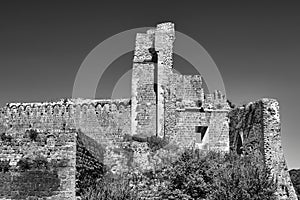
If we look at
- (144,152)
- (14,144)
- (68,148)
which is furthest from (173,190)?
(14,144)

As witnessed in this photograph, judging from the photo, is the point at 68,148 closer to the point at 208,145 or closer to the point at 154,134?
the point at 154,134

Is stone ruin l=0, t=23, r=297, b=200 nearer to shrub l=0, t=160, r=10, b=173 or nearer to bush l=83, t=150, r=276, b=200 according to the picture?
bush l=83, t=150, r=276, b=200

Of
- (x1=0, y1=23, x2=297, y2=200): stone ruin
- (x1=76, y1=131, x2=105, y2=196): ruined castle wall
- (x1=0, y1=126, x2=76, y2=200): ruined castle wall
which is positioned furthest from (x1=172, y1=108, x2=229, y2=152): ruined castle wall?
(x1=0, y1=126, x2=76, y2=200): ruined castle wall

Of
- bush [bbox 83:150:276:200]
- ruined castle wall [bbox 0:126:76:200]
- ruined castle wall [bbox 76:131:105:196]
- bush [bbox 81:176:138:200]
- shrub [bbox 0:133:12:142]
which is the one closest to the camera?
ruined castle wall [bbox 0:126:76:200]

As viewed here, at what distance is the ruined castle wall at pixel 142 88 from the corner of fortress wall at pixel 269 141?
5630mm

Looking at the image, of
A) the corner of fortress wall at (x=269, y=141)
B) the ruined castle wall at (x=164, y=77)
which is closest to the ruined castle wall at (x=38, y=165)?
the corner of fortress wall at (x=269, y=141)

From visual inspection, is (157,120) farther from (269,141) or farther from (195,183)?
(195,183)

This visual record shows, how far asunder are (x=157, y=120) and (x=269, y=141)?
6.58 metres

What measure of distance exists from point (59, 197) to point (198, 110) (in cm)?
1379

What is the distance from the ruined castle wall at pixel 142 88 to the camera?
2723cm

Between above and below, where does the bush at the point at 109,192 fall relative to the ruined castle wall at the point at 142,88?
below

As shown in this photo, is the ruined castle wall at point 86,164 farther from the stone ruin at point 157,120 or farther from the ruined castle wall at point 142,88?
the ruined castle wall at point 142,88

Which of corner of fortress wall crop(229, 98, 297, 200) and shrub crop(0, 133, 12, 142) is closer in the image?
shrub crop(0, 133, 12, 142)

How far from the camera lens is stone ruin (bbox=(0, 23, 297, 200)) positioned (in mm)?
22188
